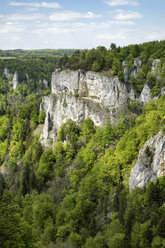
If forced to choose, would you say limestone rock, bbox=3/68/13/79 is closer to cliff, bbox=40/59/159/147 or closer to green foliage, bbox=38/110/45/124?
cliff, bbox=40/59/159/147

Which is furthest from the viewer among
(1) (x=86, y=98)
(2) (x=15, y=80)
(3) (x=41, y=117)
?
(2) (x=15, y=80)

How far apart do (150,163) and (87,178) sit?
13.9m

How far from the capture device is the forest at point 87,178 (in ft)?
88.2

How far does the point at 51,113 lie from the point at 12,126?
58.2ft

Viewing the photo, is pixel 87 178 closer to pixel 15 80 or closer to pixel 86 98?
pixel 86 98

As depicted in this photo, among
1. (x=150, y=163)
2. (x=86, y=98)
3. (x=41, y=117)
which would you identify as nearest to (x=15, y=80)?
(x=41, y=117)

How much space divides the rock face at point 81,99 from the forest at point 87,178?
7.01ft

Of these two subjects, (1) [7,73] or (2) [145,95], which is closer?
(2) [145,95]

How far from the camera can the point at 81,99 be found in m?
66.7

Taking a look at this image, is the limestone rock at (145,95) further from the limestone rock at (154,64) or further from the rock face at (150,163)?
the rock face at (150,163)

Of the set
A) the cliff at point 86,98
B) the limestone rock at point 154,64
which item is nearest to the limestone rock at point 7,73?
the cliff at point 86,98

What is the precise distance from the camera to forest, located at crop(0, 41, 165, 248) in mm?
26891

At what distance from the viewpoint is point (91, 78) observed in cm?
6550

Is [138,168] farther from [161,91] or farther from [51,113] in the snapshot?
[51,113]
